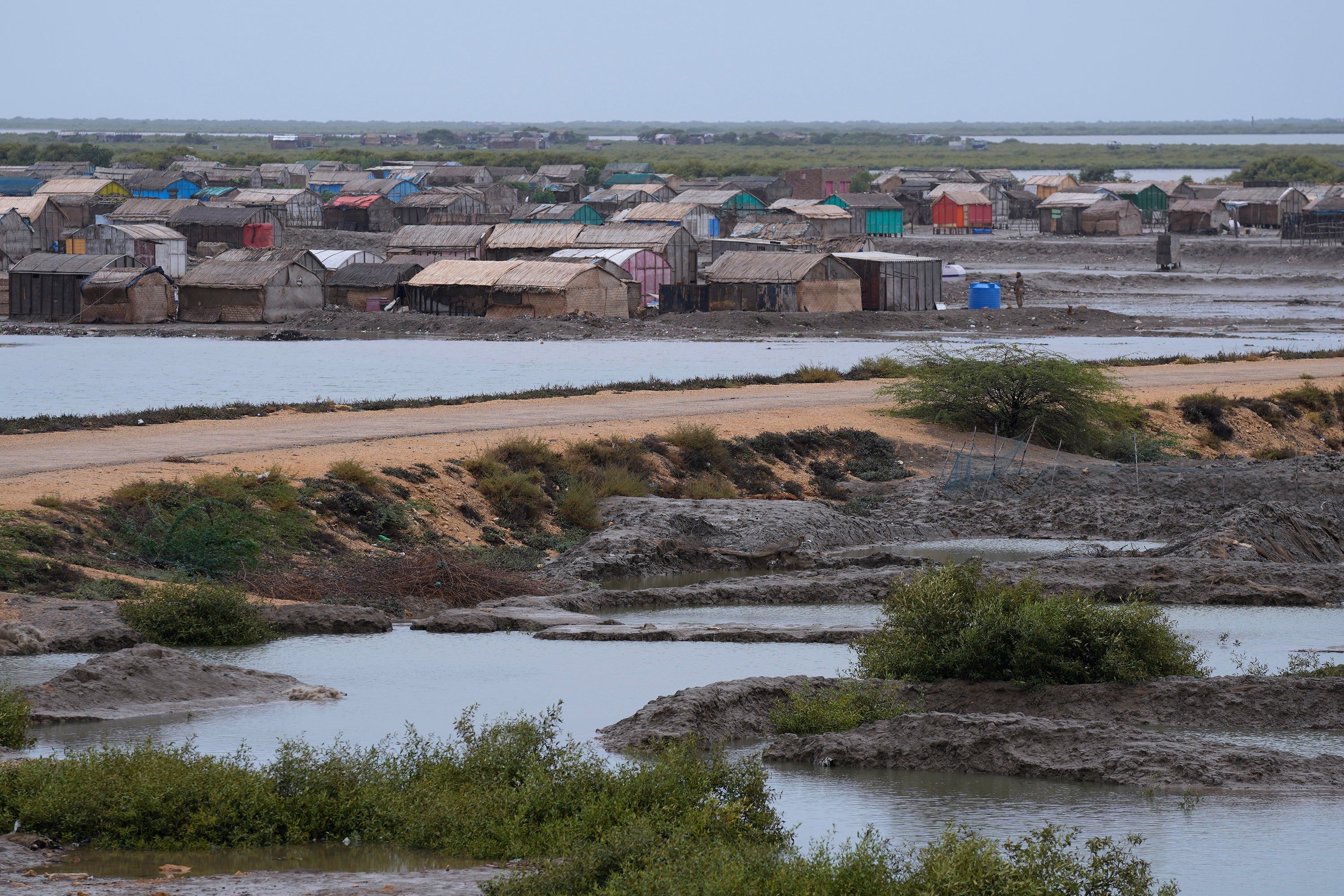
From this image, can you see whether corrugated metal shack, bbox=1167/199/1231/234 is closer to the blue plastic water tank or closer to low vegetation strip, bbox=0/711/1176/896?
the blue plastic water tank

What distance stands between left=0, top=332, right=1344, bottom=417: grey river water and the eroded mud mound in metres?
19.5

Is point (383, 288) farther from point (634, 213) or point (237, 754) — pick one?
point (237, 754)

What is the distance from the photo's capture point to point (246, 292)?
6206cm

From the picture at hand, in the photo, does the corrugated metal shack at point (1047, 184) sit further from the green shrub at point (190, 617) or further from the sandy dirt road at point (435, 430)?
the green shrub at point (190, 617)

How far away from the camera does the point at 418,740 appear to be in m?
12.3

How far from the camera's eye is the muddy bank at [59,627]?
16375 millimetres

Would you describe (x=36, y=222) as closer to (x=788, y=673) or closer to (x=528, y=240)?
(x=528, y=240)

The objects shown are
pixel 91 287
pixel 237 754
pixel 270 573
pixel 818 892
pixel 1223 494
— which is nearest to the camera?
pixel 818 892

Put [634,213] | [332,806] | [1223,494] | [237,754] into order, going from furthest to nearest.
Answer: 1. [634,213]
2. [1223,494]
3. [237,754]
4. [332,806]

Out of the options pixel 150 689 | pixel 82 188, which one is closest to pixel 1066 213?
pixel 82 188

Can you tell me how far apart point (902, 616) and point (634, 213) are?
2984 inches

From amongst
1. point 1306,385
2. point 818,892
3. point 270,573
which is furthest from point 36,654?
point 1306,385

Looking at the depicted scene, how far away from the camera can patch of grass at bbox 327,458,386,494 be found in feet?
80.0

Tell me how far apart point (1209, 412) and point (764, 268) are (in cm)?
2926
